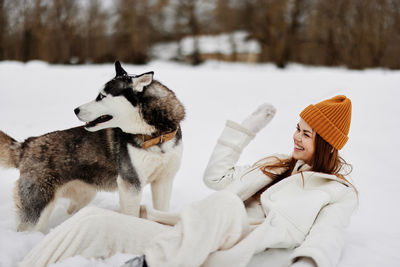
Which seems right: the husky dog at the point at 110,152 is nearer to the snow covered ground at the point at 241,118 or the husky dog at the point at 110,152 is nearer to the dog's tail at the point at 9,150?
the dog's tail at the point at 9,150

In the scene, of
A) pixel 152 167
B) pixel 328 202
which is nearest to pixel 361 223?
pixel 328 202

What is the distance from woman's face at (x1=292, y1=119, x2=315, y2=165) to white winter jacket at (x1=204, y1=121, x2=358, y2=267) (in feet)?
0.29

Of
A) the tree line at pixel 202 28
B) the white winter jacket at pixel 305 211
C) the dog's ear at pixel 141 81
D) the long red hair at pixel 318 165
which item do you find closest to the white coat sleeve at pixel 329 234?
the white winter jacket at pixel 305 211

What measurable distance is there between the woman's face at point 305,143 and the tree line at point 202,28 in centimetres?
1086

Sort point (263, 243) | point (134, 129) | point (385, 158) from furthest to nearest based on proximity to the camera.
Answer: point (385, 158)
point (134, 129)
point (263, 243)

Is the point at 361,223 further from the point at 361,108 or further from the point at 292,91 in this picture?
the point at 292,91

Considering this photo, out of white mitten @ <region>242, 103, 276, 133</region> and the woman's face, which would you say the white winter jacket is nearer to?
the woman's face

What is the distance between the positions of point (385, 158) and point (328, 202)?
10.1 ft

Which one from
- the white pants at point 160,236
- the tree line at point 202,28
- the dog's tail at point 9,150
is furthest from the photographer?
the tree line at point 202,28

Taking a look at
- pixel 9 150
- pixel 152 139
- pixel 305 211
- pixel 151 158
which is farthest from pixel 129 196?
pixel 305 211

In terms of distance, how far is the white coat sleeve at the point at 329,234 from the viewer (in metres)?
1.62

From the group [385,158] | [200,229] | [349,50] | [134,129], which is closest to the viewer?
[200,229]

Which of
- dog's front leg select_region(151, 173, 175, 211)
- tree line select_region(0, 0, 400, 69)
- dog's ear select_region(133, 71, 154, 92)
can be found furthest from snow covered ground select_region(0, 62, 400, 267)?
tree line select_region(0, 0, 400, 69)

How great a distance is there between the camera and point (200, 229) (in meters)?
1.56
